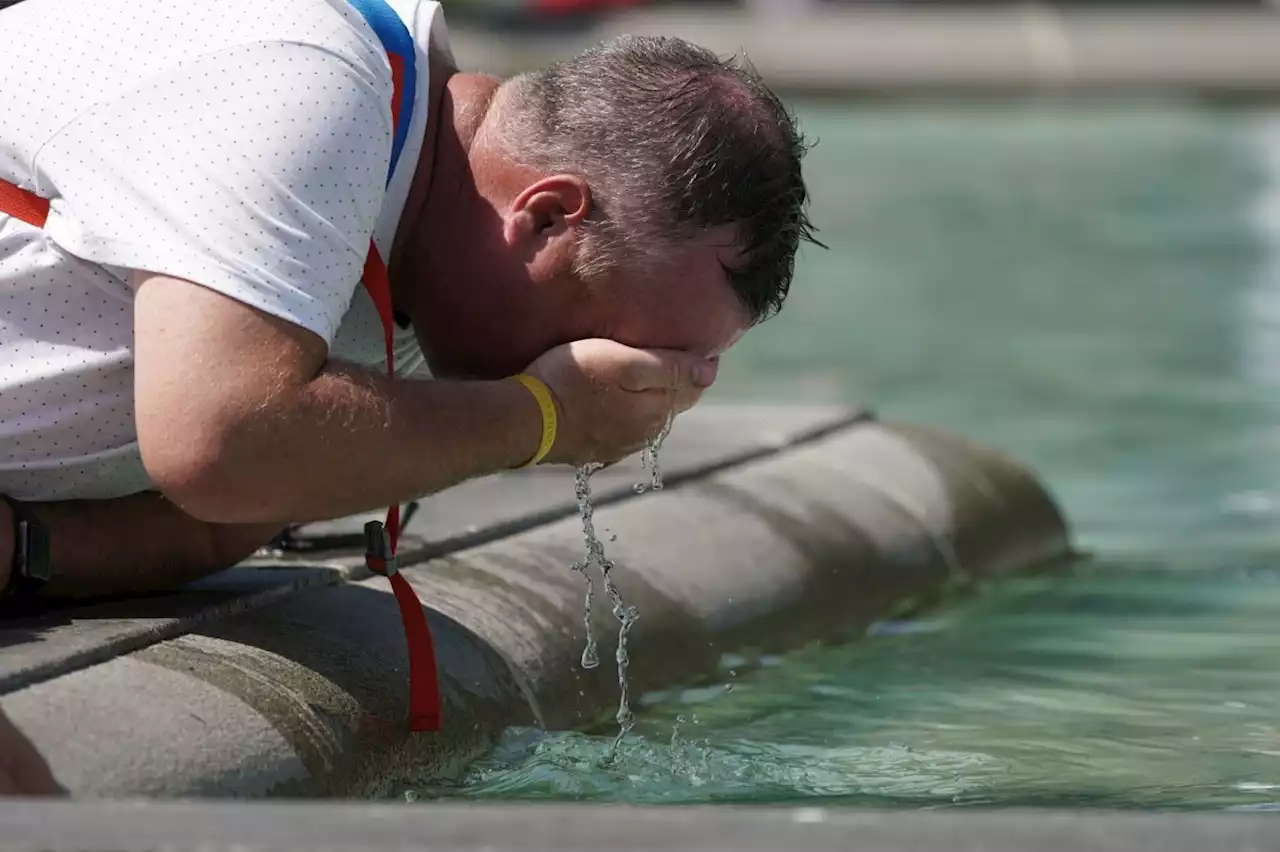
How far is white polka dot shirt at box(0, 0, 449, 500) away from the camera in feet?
8.87

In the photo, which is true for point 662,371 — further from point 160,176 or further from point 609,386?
→ point 160,176

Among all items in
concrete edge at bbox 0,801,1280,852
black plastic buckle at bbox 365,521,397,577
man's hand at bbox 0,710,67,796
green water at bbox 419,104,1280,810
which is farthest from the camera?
green water at bbox 419,104,1280,810

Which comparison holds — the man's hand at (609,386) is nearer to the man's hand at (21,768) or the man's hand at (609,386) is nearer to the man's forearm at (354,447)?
the man's forearm at (354,447)

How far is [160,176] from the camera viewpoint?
272 cm

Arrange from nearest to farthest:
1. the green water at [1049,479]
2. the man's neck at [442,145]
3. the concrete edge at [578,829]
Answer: the concrete edge at [578,829] < the man's neck at [442,145] < the green water at [1049,479]

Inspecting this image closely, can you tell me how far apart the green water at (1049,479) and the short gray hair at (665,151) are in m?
0.78

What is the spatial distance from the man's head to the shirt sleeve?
0.92ft

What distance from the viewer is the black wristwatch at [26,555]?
3014mm

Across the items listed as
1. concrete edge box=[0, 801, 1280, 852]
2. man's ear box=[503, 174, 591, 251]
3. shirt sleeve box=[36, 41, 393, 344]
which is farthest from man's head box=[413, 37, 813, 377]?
concrete edge box=[0, 801, 1280, 852]

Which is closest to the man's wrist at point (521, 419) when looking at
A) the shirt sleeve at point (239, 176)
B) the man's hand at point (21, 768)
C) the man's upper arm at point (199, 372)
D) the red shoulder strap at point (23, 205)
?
the shirt sleeve at point (239, 176)

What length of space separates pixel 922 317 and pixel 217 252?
860cm

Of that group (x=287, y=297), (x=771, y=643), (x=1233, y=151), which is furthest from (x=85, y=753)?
(x=1233, y=151)

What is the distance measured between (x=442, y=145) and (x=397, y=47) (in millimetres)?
151

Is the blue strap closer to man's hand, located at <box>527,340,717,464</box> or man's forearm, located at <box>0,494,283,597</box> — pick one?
man's hand, located at <box>527,340,717,464</box>
